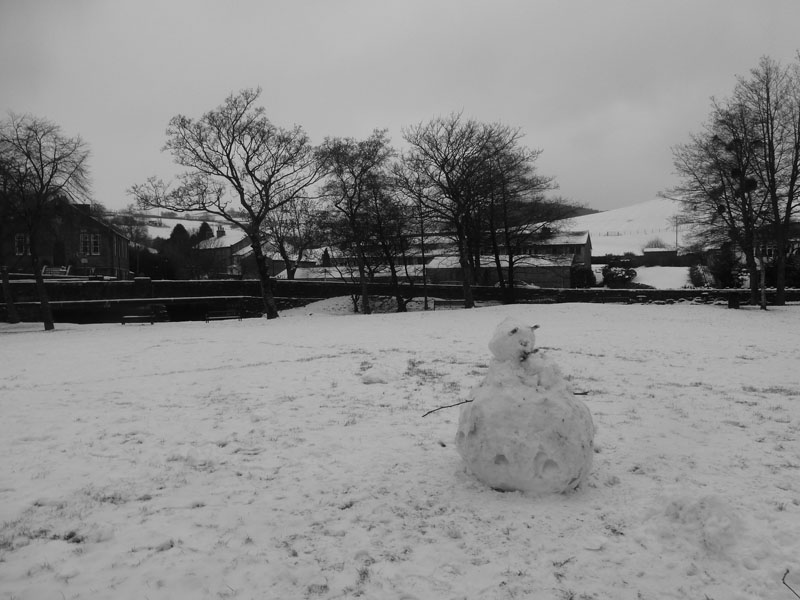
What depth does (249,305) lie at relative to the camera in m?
42.2

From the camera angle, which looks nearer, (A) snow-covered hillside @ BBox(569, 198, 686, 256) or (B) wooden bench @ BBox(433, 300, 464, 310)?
(B) wooden bench @ BBox(433, 300, 464, 310)

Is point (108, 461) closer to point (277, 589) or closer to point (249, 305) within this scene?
point (277, 589)

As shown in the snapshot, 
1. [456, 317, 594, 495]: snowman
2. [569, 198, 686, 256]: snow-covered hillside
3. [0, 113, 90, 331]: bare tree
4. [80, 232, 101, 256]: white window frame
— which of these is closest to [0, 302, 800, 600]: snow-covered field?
[456, 317, 594, 495]: snowman

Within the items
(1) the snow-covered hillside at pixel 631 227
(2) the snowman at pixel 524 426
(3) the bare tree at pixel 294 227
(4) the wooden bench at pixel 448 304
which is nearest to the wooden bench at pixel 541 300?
(4) the wooden bench at pixel 448 304

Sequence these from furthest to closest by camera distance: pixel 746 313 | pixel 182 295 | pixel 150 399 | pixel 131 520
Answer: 1. pixel 182 295
2. pixel 746 313
3. pixel 150 399
4. pixel 131 520

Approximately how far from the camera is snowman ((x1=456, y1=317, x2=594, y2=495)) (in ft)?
14.9

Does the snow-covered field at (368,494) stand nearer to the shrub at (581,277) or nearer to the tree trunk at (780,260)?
the tree trunk at (780,260)

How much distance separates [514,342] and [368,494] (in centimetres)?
202

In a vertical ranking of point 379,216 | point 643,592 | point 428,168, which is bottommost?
point 643,592

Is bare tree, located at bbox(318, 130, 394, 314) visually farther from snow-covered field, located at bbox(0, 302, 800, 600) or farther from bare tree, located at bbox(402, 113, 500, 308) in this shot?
snow-covered field, located at bbox(0, 302, 800, 600)

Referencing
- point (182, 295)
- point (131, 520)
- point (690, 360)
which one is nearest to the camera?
point (131, 520)

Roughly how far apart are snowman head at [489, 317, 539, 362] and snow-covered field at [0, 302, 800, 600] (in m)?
1.26

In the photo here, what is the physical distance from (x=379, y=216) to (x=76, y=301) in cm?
2149

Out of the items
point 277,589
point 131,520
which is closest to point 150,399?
point 131,520
